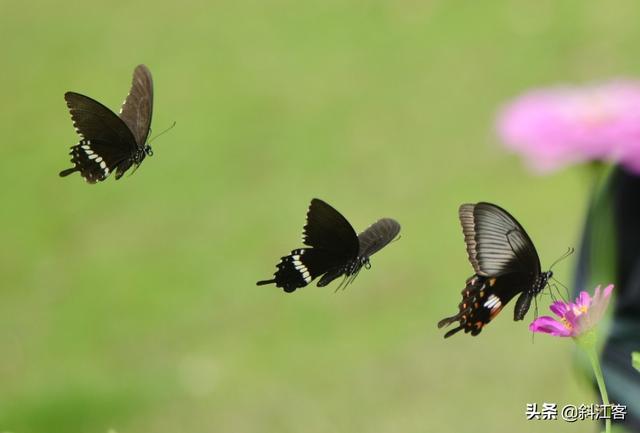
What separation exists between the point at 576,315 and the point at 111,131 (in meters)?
0.11

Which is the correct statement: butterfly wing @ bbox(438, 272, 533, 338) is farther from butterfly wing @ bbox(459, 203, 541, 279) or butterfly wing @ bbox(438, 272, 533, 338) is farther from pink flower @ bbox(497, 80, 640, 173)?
pink flower @ bbox(497, 80, 640, 173)

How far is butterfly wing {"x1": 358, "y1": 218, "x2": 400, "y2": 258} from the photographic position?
199mm

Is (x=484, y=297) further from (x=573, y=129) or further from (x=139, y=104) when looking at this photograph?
(x=573, y=129)

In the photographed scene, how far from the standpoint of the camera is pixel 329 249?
8.1 inches

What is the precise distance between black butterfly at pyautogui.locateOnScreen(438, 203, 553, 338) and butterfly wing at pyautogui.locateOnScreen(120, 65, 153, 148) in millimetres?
75

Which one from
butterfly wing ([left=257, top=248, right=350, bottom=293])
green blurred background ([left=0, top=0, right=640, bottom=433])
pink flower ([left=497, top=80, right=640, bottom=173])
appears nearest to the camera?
butterfly wing ([left=257, top=248, right=350, bottom=293])

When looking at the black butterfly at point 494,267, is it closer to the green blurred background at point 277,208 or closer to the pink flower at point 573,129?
the pink flower at point 573,129

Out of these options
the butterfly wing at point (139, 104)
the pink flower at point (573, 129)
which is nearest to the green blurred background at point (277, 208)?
the pink flower at point (573, 129)

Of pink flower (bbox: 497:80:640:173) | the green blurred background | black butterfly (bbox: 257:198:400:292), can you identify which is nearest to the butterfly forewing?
black butterfly (bbox: 257:198:400:292)

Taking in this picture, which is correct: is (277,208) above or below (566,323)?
above

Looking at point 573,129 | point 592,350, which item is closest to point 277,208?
point 573,129

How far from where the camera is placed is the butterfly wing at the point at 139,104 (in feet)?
0.75

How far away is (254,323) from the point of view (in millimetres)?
2402

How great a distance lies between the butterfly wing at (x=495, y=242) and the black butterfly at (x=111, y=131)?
0.23ft
